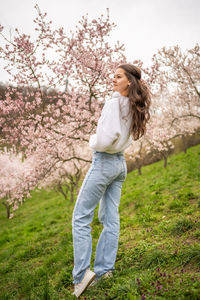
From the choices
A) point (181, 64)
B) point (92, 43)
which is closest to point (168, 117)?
point (181, 64)

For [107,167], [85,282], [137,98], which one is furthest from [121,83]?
[85,282]

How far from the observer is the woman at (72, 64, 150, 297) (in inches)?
85.5

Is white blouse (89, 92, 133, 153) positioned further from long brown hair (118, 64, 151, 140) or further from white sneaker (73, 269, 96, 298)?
white sneaker (73, 269, 96, 298)

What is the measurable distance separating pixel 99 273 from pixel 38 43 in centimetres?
507

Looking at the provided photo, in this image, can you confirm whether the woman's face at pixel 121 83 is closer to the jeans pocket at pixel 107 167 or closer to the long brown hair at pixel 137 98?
the long brown hair at pixel 137 98

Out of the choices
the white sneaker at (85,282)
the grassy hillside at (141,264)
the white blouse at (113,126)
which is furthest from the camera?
the white sneaker at (85,282)

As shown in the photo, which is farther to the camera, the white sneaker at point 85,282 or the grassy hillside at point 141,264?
the white sneaker at point 85,282

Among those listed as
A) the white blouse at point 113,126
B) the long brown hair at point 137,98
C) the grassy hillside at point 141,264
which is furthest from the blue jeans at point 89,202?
the long brown hair at point 137,98

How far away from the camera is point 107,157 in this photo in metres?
2.33

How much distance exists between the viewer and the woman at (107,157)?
2172 mm

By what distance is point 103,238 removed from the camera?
256 centimetres

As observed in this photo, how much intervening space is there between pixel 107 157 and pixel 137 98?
27.7 inches

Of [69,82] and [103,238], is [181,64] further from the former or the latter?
[103,238]

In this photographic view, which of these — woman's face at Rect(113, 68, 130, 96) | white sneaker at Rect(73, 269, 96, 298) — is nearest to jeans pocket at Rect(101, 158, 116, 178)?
woman's face at Rect(113, 68, 130, 96)
